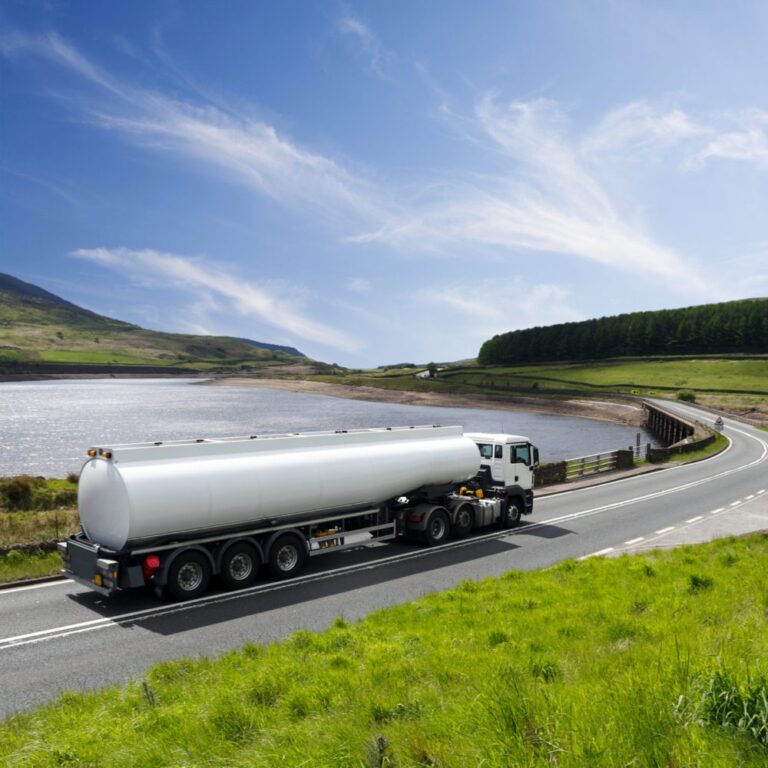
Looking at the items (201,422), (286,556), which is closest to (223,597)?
(286,556)

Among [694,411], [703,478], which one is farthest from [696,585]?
[694,411]

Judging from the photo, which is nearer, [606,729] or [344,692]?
[606,729]

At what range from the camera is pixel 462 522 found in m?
21.8

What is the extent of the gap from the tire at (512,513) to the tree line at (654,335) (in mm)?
152643

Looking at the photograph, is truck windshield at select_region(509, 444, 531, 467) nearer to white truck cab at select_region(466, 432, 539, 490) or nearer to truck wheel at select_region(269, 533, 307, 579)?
white truck cab at select_region(466, 432, 539, 490)

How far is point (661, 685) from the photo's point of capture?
619 centimetres

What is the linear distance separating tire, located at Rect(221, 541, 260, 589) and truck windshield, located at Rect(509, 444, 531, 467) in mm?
11495

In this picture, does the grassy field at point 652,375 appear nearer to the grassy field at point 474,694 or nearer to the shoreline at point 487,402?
the shoreline at point 487,402

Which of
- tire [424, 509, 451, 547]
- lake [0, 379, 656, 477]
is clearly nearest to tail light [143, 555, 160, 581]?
tire [424, 509, 451, 547]

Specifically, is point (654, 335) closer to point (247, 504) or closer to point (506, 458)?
point (506, 458)

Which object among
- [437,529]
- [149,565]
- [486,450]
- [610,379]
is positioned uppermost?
[610,379]

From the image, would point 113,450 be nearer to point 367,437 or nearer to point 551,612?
point 367,437

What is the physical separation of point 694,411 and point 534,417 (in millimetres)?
24719

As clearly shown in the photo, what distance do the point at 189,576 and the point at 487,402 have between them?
118 meters
